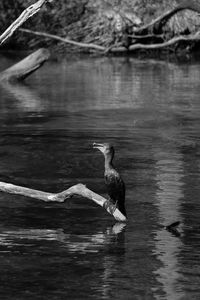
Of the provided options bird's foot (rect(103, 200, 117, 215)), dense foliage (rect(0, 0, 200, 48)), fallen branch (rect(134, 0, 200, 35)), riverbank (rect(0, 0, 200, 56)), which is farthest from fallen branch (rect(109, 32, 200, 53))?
bird's foot (rect(103, 200, 117, 215))

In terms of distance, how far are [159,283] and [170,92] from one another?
19.0 meters

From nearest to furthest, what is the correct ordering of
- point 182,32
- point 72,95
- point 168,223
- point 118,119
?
→ point 168,223 → point 118,119 → point 72,95 → point 182,32

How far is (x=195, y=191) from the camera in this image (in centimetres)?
1536

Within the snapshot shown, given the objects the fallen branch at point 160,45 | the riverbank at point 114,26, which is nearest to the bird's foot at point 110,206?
the riverbank at point 114,26

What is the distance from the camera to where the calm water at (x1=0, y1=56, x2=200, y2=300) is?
427 inches

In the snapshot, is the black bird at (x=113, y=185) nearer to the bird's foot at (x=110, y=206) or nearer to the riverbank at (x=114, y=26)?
the bird's foot at (x=110, y=206)

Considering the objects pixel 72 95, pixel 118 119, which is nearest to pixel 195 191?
pixel 118 119

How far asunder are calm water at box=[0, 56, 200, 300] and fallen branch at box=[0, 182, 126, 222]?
259 millimetres

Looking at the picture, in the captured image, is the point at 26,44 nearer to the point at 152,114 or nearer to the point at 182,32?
the point at 182,32

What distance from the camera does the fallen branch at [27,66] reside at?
98.3 ft

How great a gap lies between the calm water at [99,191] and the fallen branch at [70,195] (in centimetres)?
26

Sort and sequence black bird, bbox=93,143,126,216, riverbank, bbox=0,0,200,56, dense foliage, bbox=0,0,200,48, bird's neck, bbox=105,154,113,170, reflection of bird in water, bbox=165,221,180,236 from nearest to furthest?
black bird, bbox=93,143,126,216
reflection of bird in water, bbox=165,221,180,236
bird's neck, bbox=105,154,113,170
riverbank, bbox=0,0,200,56
dense foliage, bbox=0,0,200,48

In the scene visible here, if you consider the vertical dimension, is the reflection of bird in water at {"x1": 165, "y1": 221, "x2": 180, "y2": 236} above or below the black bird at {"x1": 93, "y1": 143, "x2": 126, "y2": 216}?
below

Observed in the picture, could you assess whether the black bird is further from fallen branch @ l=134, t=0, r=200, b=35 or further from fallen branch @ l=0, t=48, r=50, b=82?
fallen branch @ l=134, t=0, r=200, b=35
